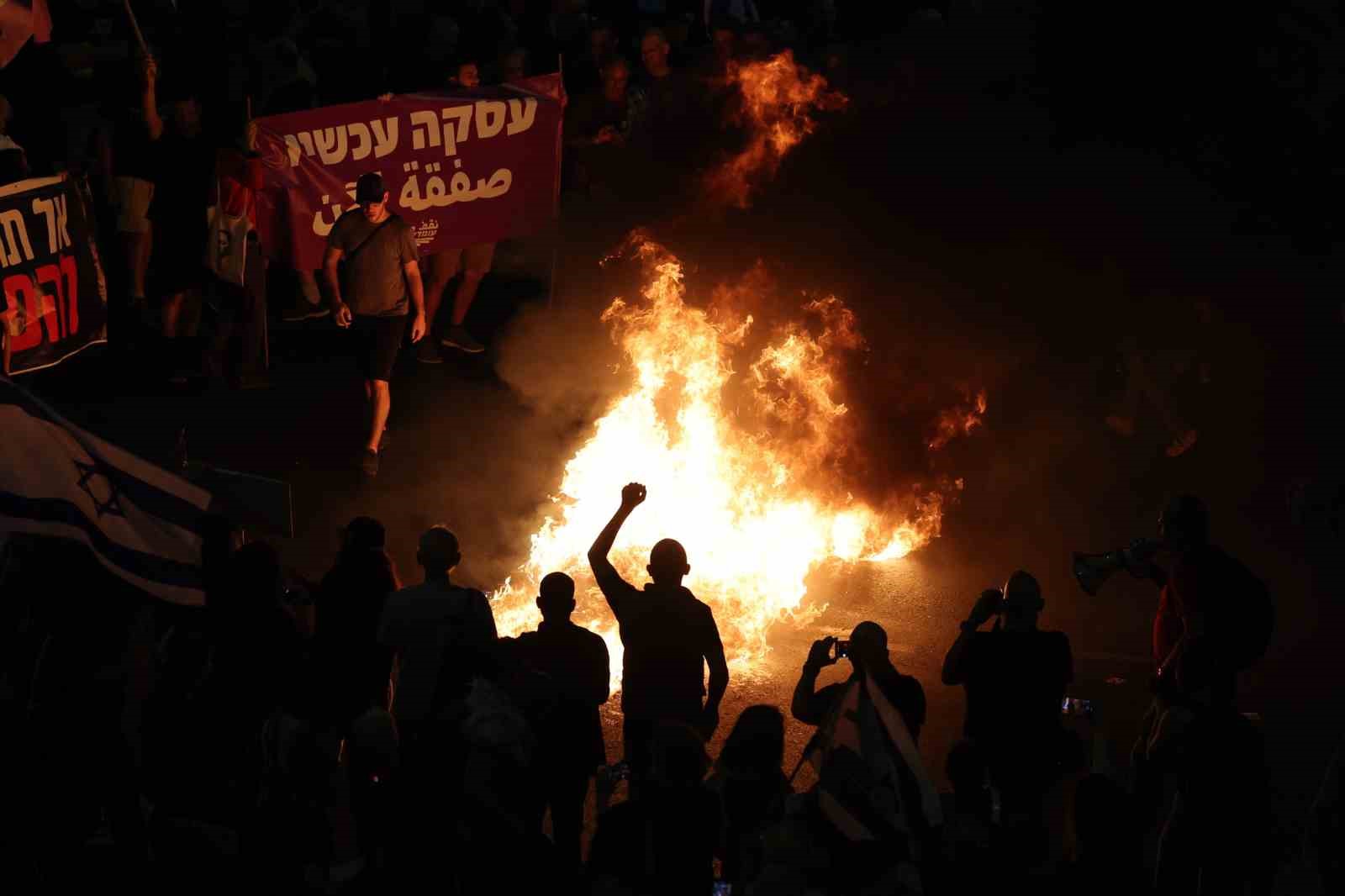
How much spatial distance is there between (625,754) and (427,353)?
6.71 meters

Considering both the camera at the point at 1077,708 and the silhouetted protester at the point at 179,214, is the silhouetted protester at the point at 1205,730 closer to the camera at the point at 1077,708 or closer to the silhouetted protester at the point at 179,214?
the camera at the point at 1077,708

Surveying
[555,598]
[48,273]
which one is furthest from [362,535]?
[48,273]

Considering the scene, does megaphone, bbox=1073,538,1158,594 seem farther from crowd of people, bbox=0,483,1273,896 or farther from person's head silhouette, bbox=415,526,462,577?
person's head silhouette, bbox=415,526,462,577

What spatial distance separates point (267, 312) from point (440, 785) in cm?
828

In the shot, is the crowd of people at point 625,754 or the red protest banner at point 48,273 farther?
the red protest banner at point 48,273

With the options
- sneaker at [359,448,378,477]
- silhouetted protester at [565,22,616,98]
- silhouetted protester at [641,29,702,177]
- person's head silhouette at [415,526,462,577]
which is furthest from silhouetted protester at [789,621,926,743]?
silhouetted protester at [565,22,616,98]

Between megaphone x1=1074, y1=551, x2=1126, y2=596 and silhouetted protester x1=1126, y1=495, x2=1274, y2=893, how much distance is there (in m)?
0.23

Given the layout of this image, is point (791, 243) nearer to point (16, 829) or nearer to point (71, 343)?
point (71, 343)

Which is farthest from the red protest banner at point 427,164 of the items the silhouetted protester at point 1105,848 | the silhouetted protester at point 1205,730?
the silhouetted protester at point 1105,848

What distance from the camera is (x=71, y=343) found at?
10703 millimetres

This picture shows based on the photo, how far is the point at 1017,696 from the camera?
23.0 ft

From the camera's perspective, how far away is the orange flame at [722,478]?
11102 millimetres

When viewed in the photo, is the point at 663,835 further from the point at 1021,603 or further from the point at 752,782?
the point at 1021,603

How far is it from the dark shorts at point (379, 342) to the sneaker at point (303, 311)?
1584mm
